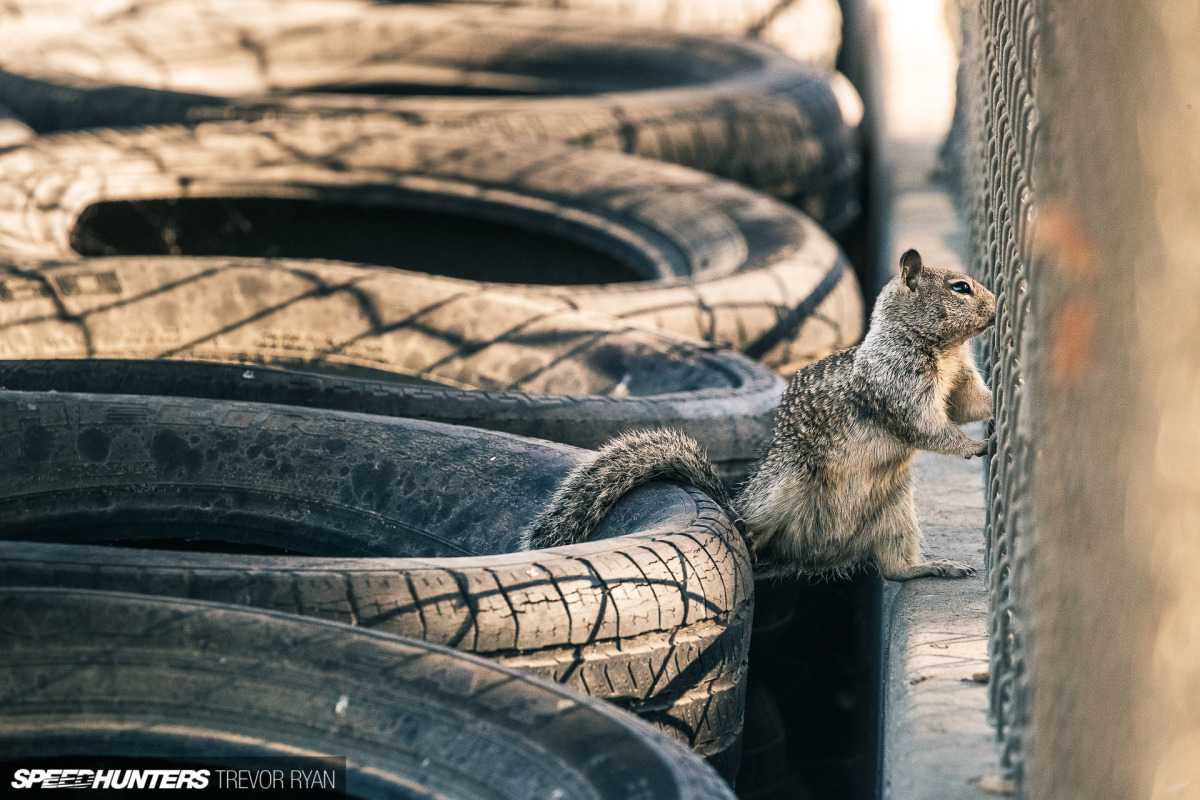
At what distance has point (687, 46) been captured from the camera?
311 inches

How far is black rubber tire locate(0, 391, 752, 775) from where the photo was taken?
2.47 meters

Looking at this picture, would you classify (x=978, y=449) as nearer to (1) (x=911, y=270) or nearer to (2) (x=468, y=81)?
(1) (x=911, y=270)

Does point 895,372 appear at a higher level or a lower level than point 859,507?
higher

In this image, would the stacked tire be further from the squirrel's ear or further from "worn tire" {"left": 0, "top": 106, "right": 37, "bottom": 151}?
the squirrel's ear

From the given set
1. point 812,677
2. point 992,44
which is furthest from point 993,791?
point 992,44

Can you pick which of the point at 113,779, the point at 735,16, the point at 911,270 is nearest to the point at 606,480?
the point at 911,270

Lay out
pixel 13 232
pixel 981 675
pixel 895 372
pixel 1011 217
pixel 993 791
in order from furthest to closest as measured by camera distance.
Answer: pixel 13 232 < pixel 895 372 < pixel 1011 217 < pixel 981 675 < pixel 993 791

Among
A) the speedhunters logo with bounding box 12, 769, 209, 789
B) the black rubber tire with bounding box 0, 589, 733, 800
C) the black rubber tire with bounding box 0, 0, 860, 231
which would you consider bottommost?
the speedhunters logo with bounding box 12, 769, 209, 789

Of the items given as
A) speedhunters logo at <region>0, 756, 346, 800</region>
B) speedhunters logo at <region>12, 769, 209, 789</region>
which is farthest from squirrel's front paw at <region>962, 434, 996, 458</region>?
speedhunters logo at <region>12, 769, 209, 789</region>

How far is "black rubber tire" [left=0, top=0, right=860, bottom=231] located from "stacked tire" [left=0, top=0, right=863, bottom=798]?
19 millimetres

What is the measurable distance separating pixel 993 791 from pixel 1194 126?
100 cm

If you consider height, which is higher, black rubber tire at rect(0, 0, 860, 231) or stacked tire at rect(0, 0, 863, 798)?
black rubber tire at rect(0, 0, 860, 231)

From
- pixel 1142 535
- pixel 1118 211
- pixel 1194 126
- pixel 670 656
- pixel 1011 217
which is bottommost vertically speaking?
pixel 670 656

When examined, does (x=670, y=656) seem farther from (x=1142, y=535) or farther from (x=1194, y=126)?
(x=1194, y=126)
